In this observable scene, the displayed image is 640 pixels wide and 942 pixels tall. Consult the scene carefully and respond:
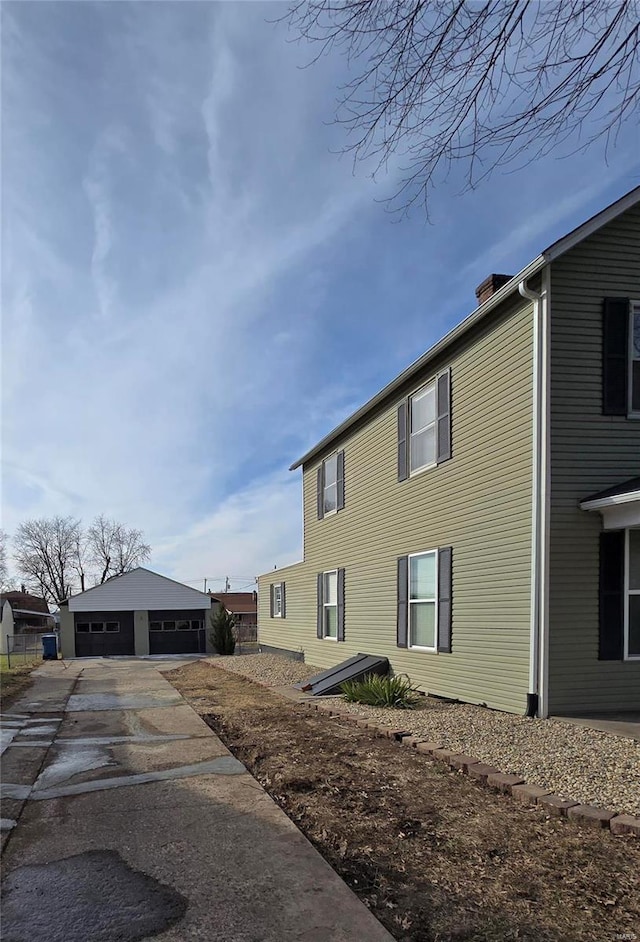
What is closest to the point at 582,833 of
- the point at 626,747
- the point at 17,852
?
the point at 626,747

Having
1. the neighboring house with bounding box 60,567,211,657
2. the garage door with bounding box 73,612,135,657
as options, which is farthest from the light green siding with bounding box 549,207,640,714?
the garage door with bounding box 73,612,135,657

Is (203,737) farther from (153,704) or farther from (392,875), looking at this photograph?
(392,875)

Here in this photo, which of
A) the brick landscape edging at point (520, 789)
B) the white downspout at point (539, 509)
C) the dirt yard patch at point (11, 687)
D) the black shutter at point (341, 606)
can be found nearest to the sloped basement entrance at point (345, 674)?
the black shutter at point (341, 606)

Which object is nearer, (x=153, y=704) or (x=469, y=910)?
(x=469, y=910)

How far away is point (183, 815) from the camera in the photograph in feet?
15.2

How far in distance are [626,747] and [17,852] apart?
195 inches

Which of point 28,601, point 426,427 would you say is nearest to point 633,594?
point 426,427

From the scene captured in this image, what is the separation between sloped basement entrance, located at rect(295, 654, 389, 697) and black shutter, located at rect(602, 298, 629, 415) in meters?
5.96

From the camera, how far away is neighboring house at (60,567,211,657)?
28984mm

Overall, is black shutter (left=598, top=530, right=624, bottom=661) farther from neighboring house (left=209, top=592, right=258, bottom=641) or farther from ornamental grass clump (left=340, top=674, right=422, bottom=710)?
neighboring house (left=209, top=592, right=258, bottom=641)

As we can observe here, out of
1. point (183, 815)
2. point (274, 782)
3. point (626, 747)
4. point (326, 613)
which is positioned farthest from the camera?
point (326, 613)

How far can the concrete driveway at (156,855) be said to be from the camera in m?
3.02

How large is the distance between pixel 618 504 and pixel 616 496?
0.49 feet

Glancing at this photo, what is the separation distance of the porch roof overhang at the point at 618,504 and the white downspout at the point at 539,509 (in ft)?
1.73
